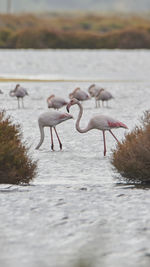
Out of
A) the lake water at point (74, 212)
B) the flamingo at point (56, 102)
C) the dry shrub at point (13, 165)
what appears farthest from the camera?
the flamingo at point (56, 102)

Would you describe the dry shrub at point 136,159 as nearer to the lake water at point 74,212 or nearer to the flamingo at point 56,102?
the lake water at point 74,212

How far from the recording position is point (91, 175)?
14.0 meters

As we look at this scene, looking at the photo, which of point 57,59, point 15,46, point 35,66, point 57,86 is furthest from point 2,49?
point 57,86

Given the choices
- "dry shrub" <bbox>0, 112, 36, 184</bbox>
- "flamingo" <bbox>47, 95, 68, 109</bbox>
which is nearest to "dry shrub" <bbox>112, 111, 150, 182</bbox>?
"dry shrub" <bbox>0, 112, 36, 184</bbox>

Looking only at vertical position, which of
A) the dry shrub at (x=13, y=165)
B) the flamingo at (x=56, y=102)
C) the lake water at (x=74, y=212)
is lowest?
the lake water at (x=74, y=212)

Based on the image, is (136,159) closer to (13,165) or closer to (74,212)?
(13,165)

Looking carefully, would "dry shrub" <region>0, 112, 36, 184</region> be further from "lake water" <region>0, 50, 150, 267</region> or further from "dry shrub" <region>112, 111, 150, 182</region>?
"dry shrub" <region>112, 111, 150, 182</region>

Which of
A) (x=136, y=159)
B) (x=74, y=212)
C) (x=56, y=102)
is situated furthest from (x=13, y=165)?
(x=56, y=102)

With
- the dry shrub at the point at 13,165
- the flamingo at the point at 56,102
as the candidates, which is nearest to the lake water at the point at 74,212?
the dry shrub at the point at 13,165

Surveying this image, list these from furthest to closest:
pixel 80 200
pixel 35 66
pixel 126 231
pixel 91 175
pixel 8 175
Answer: pixel 35 66 < pixel 91 175 < pixel 8 175 < pixel 80 200 < pixel 126 231

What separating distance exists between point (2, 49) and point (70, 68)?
31.1 meters

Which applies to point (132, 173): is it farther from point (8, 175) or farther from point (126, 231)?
point (126, 231)

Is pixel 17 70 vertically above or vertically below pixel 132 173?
above

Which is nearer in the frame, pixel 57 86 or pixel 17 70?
pixel 57 86
